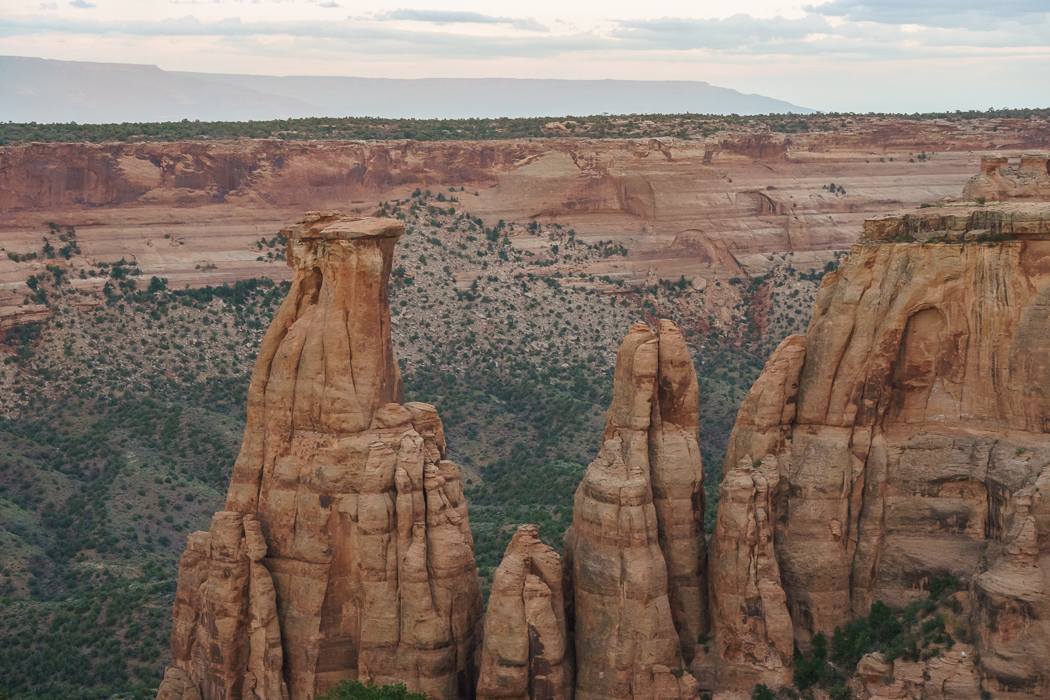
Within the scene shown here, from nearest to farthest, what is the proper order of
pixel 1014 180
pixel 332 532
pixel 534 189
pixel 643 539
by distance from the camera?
pixel 643 539 → pixel 332 532 → pixel 1014 180 → pixel 534 189

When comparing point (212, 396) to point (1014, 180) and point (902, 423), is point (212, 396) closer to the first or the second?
point (1014, 180)

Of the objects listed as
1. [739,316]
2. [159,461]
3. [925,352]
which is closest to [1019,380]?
[925,352]

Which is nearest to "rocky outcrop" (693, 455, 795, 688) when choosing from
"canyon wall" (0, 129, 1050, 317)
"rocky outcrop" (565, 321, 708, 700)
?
"rocky outcrop" (565, 321, 708, 700)

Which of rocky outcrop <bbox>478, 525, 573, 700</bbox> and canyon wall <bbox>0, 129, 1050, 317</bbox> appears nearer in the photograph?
rocky outcrop <bbox>478, 525, 573, 700</bbox>

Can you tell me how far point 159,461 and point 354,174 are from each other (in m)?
38.4

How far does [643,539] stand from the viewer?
34312mm

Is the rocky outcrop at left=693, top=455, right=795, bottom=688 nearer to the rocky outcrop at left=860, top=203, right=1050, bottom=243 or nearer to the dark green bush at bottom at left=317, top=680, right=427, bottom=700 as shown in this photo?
the rocky outcrop at left=860, top=203, right=1050, bottom=243

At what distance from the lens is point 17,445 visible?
75.6 meters

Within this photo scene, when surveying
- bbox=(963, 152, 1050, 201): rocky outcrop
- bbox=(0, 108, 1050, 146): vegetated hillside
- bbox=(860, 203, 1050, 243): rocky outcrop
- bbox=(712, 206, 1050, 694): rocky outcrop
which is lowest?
bbox=(712, 206, 1050, 694): rocky outcrop

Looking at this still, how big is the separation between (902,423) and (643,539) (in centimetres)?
843

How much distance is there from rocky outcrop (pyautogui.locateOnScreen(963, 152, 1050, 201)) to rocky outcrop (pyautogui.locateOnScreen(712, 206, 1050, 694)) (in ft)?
31.1

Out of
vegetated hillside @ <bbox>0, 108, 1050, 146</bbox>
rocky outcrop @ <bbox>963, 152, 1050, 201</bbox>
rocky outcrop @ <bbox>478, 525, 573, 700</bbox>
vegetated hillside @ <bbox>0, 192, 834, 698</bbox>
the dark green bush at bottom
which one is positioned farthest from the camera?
vegetated hillside @ <bbox>0, 108, 1050, 146</bbox>

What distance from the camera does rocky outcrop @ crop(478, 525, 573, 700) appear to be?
33531mm

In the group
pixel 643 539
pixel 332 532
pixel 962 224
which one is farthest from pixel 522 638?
pixel 962 224
